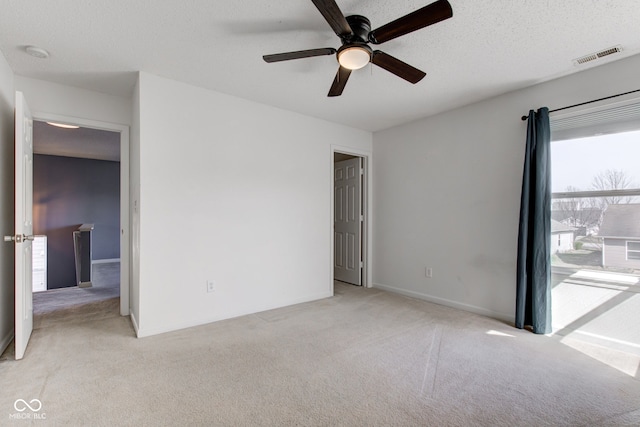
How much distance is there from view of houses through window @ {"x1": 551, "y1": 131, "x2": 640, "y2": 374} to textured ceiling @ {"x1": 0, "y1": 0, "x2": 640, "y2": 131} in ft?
2.72

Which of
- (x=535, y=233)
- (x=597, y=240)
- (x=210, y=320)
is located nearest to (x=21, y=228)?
(x=210, y=320)

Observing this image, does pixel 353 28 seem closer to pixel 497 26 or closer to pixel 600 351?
pixel 497 26

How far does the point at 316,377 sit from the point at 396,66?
90.6 inches

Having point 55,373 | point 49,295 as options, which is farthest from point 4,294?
point 49,295

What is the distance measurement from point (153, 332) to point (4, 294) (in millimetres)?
1253

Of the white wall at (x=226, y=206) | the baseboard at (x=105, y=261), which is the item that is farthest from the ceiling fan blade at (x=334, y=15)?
A: the baseboard at (x=105, y=261)

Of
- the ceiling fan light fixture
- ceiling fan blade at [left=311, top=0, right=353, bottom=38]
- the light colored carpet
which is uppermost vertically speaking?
ceiling fan blade at [left=311, top=0, right=353, bottom=38]

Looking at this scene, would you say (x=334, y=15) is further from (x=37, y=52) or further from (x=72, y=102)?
(x=72, y=102)

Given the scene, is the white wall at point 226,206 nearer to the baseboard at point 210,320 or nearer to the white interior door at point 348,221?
the baseboard at point 210,320

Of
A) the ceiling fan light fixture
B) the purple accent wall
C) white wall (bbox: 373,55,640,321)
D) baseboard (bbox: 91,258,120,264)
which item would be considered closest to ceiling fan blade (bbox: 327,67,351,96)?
the ceiling fan light fixture

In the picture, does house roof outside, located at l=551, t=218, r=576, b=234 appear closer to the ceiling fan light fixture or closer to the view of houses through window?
the view of houses through window

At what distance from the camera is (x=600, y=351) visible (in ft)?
8.41

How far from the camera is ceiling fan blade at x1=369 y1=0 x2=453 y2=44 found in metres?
1.59

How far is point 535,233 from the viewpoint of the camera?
Answer: 116 inches
